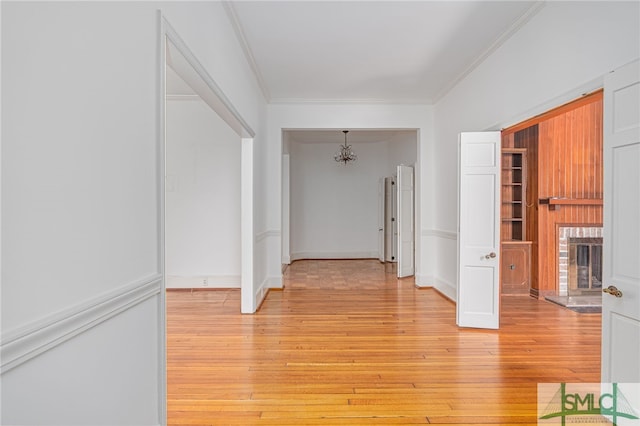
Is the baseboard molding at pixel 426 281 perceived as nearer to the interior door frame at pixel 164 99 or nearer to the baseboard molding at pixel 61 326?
the interior door frame at pixel 164 99

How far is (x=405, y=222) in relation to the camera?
7.73 meters

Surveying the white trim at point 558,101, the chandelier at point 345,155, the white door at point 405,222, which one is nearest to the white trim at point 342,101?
the white door at point 405,222

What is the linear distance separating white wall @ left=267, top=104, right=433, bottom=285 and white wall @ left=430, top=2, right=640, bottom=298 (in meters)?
0.48

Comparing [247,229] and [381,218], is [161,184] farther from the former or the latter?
[381,218]

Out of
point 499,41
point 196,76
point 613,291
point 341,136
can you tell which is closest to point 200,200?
point 196,76

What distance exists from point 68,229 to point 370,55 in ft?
13.4

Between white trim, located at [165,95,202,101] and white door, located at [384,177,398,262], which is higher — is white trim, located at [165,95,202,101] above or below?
above

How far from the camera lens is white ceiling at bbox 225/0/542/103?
3475mm

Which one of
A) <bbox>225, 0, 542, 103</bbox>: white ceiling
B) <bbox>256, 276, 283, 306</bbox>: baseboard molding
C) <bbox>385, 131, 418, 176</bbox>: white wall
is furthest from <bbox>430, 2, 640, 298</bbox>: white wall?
<bbox>256, 276, 283, 306</bbox>: baseboard molding

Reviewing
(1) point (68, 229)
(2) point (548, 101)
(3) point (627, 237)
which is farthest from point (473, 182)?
(1) point (68, 229)

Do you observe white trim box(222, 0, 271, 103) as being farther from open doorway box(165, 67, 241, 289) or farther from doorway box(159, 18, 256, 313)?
open doorway box(165, 67, 241, 289)

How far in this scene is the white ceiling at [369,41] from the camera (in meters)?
3.47

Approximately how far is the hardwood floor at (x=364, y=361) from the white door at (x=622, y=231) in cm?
64

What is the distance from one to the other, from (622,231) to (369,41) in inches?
118
